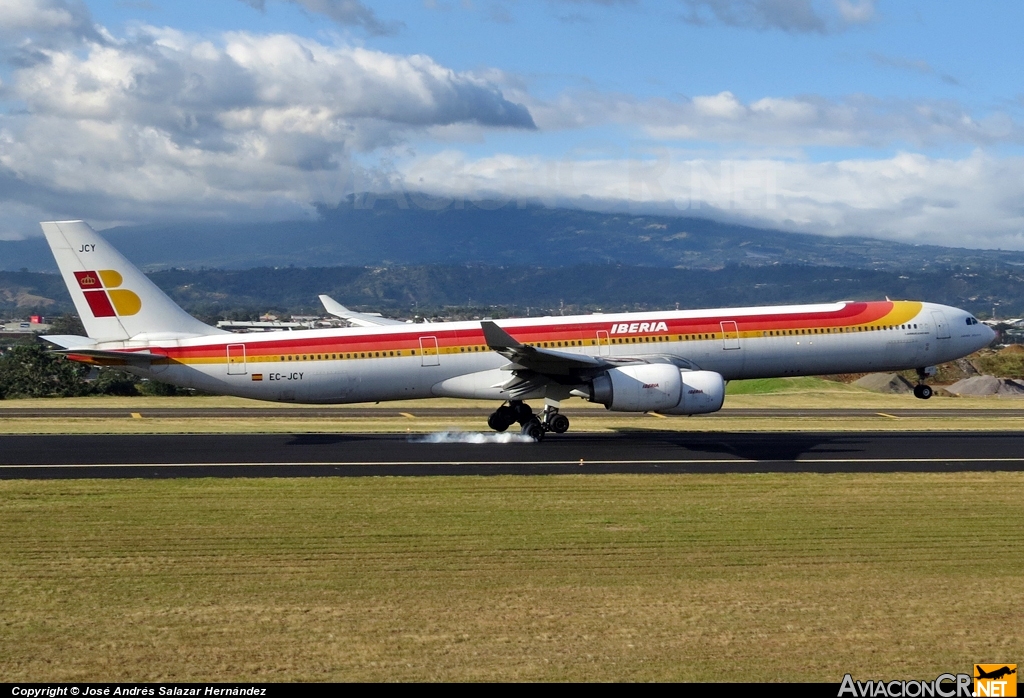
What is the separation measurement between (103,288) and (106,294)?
236mm

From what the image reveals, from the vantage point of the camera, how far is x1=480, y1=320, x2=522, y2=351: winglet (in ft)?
108

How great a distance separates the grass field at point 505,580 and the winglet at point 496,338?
7265mm

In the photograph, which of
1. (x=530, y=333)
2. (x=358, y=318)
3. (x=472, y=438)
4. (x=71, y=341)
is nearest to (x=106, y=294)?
(x=71, y=341)

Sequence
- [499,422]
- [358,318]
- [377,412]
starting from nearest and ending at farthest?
[499,422], [358,318], [377,412]

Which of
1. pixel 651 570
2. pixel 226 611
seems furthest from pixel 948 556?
pixel 226 611

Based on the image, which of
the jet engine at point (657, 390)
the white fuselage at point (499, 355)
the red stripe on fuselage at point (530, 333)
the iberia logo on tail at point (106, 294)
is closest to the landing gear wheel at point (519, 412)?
the white fuselage at point (499, 355)

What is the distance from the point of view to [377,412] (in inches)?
1945

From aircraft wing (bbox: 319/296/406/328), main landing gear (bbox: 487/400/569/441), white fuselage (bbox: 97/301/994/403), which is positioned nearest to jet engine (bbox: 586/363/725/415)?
main landing gear (bbox: 487/400/569/441)

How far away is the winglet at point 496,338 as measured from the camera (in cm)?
3302

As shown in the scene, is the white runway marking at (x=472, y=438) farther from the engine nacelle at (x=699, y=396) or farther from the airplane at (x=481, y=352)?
the engine nacelle at (x=699, y=396)

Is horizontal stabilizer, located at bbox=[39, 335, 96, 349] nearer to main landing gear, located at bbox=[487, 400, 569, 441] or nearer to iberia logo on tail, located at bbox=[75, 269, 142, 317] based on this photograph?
iberia logo on tail, located at bbox=[75, 269, 142, 317]

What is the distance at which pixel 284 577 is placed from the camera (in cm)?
1806

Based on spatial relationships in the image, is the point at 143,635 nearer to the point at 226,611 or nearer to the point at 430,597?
the point at 226,611

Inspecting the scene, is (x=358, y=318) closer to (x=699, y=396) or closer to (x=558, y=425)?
(x=558, y=425)
